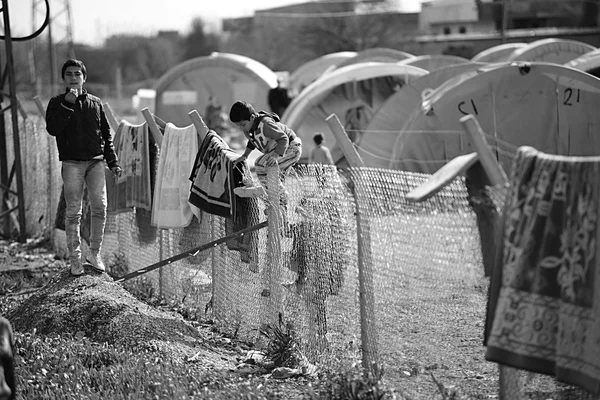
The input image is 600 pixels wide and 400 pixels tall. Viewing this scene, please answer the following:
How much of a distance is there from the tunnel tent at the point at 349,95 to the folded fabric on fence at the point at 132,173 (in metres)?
14.1

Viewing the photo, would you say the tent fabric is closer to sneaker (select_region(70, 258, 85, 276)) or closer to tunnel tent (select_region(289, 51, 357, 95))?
tunnel tent (select_region(289, 51, 357, 95))

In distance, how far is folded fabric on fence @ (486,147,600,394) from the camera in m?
4.34

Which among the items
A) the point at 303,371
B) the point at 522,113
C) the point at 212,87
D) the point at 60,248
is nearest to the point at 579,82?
the point at 522,113

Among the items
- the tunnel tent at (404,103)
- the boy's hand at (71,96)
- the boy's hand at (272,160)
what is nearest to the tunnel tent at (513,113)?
the tunnel tent at (404,103)

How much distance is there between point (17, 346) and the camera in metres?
7.10

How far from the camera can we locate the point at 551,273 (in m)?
4.46

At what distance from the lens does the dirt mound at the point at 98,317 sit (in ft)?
24.9

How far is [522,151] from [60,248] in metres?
9.18

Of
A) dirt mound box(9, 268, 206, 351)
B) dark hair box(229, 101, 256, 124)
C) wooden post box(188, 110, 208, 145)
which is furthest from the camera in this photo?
wooden post box(188, 110, 208, 145)

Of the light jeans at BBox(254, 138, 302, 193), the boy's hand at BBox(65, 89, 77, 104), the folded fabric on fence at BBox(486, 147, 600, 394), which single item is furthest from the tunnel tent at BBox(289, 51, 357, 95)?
the folded fabric on fence at BBox(486, 147, 600, 394)

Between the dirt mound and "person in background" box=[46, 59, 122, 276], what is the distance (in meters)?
0.39

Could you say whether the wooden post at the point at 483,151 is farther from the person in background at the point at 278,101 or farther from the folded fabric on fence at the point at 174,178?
the person in background at the point at 278,101

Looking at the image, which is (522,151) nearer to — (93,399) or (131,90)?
(93,399)

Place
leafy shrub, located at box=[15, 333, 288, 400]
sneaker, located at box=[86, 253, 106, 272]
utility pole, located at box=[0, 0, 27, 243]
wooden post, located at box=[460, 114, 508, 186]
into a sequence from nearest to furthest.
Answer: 1. wooden post, located at box=[460, 114, 508, 186]
2. leafy shrub, located at box=[15, 333, 288, 400]
3. sneaker, located at box=[86, 253, 106, 272]
4. utility pole, located at box=[0, 0, 27, 243]
